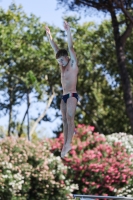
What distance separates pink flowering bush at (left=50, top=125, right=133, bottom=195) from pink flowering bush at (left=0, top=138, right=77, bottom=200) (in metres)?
0.29

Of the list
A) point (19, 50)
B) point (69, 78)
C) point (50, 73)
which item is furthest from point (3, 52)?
point (69, 78)

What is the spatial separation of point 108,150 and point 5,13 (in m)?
12.8

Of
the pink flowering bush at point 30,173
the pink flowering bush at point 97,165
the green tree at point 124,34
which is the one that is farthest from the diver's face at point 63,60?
the green tree at point 124,34

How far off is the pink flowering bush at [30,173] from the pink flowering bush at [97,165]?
0.29 metres

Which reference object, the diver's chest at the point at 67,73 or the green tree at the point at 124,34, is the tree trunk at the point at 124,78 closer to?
the green tree at the point at 124,34

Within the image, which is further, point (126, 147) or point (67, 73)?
point (126, 147)

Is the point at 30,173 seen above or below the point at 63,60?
above

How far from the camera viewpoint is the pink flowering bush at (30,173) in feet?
38.3

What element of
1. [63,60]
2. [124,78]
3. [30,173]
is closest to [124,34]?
[124,78]

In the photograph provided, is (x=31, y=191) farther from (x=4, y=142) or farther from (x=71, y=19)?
(x=71, y=19)

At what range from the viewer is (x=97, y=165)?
12.2 meters

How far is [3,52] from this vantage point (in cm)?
2317

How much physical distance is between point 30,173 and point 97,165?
63.9 inches

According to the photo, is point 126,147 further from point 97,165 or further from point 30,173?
point 30,173
